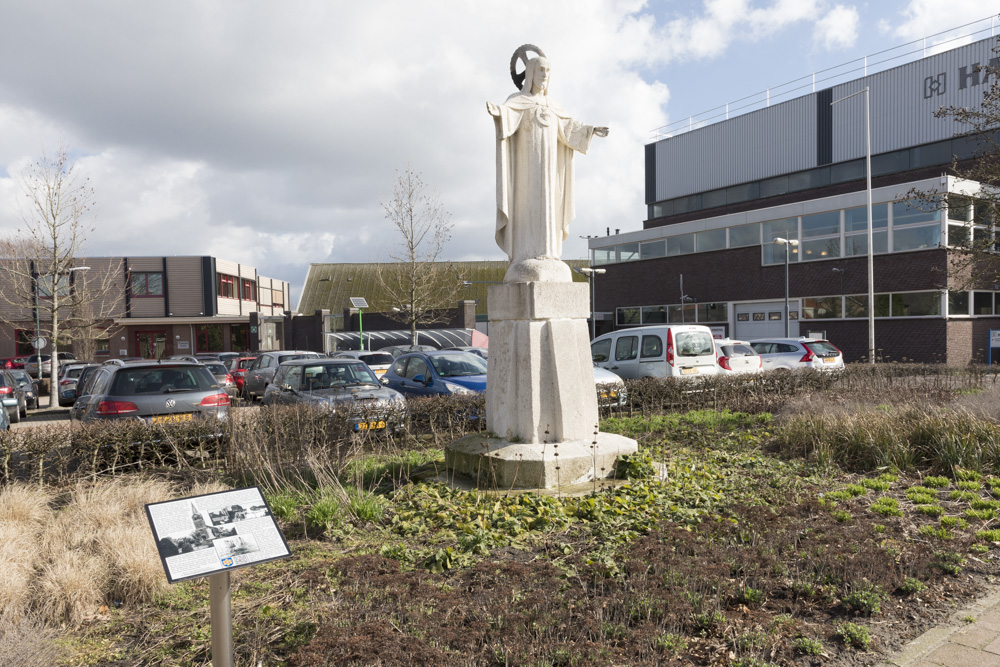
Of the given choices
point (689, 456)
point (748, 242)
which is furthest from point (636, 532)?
point (748, 242)

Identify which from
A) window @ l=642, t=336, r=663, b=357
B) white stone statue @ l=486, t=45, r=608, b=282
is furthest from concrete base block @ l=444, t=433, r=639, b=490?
window @ l=642, t=336, r=663, b=357

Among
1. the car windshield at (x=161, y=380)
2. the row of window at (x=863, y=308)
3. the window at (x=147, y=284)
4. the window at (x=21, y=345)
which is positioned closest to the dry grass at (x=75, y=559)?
the car windshield at (x=161, y=380)

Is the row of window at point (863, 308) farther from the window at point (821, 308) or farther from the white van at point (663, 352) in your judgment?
the white van at point (663, 352)

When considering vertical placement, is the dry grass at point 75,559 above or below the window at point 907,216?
below

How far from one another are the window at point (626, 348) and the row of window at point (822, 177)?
20.9 meters

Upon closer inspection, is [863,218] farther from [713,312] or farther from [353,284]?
[353,284]

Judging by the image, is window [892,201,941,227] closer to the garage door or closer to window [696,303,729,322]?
the garage door

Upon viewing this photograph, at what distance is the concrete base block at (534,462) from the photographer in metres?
5.79

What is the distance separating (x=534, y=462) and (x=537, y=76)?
371cm

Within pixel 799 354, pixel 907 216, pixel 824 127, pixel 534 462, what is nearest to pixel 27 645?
pixel 534 462

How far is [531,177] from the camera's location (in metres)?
6.41

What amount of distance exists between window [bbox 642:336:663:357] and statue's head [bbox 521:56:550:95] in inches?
311

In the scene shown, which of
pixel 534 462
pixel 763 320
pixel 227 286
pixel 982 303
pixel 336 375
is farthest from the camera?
pixel 227 286

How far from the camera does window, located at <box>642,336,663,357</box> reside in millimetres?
13547
